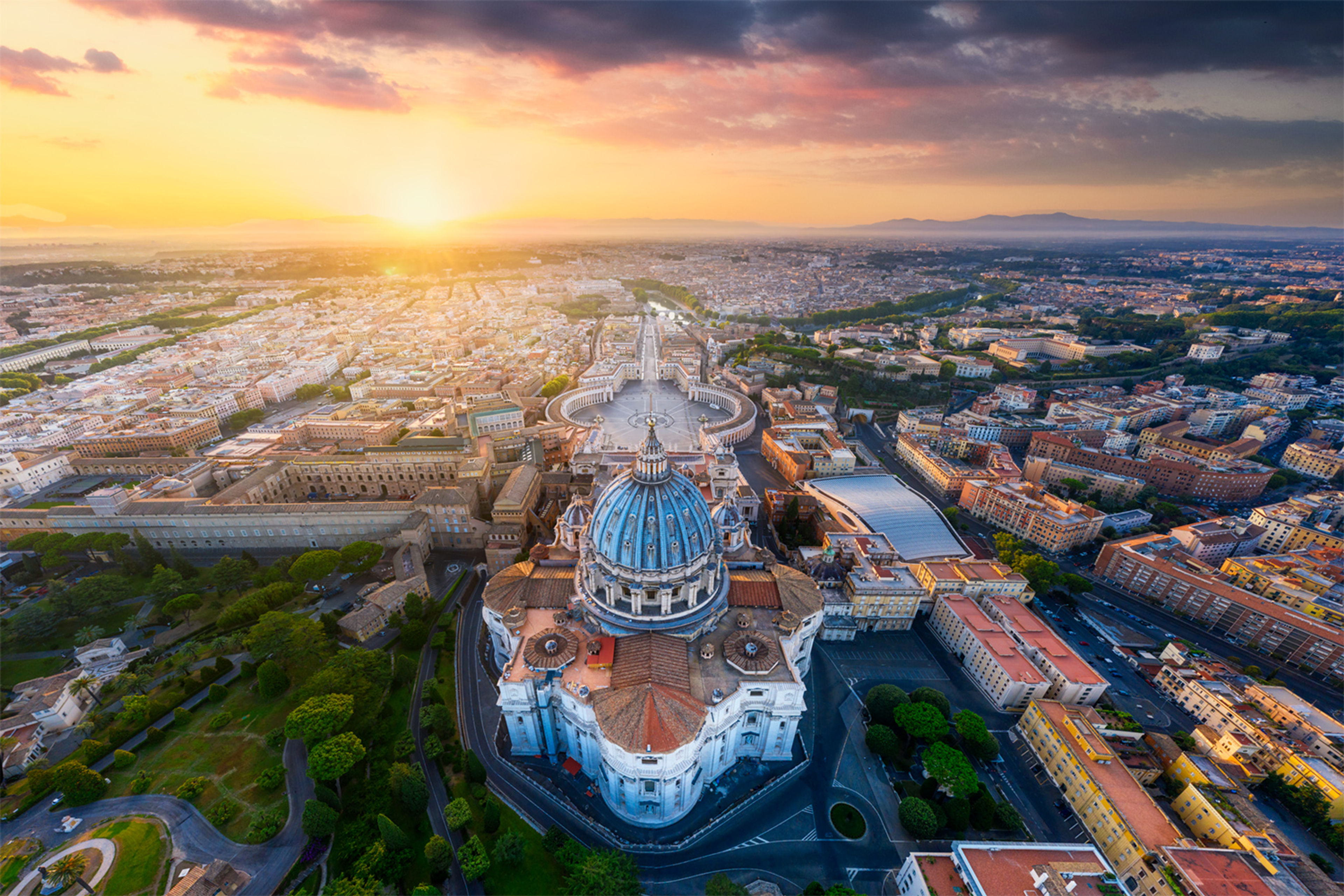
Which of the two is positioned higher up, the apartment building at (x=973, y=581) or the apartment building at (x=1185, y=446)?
the apartment building at (x=1185, y=446)

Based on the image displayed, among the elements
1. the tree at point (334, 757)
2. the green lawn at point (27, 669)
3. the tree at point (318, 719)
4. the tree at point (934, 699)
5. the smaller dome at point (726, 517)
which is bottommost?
the tree at point (934, 699)

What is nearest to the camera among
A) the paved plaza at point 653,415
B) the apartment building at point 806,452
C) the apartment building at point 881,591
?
the apartment building at point 881,591

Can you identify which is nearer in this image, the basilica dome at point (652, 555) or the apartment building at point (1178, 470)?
the basilica dome at point (652, 555)

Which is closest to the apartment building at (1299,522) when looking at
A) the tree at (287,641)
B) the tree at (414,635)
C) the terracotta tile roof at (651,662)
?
the terracotta tile roof at (651,662)

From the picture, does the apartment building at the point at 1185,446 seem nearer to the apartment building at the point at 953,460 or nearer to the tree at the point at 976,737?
the apartment building at the point at 953,460

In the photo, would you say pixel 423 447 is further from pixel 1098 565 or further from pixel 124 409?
pixel 1098 565

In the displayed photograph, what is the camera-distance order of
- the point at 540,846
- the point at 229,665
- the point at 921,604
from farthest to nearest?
the point at 921,604 < the point at 229,665 < the point at 540,846

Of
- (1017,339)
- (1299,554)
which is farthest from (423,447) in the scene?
(1017,339)
